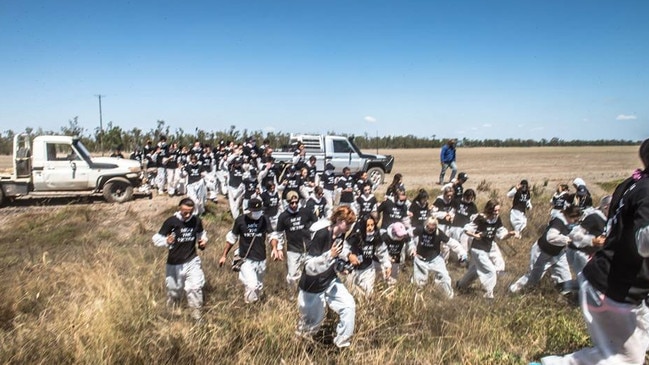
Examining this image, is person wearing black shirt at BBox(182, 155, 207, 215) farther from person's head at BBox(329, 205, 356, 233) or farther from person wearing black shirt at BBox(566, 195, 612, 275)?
person wearing black shirt at BBox(566, 195, 612, 275)

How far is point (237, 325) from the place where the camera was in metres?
4.77

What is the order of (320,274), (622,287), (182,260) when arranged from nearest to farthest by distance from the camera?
(622,287), (320,274), (182,260)

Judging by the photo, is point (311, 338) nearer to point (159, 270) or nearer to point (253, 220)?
point (253, 220)

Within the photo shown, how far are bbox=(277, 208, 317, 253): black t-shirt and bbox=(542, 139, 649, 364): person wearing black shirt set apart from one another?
15.9ft

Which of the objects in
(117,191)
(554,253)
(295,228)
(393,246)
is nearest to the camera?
(554,253)

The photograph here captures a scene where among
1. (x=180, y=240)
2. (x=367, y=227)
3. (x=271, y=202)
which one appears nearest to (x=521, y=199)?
(x=367, y=227)

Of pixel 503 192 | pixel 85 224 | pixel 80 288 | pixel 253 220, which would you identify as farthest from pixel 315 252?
pixel 503 192

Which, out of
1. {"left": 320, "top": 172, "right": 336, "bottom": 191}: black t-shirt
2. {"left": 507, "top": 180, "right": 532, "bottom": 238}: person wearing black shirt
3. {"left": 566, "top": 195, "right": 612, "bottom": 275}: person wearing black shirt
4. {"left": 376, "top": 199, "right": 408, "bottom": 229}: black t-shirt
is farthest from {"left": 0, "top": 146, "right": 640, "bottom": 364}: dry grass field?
{"left": 320, "top": 172, "right": 336, "bottom": 191}: black t-shirt

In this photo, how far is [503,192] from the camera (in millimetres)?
17188

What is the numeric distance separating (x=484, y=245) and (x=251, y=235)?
12.8 feet

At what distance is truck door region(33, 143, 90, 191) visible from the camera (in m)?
12.7

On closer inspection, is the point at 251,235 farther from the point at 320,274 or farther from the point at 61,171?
the point at 61,171

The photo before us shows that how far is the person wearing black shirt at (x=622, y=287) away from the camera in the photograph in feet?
10.0

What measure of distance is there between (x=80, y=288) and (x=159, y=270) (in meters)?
1.35
